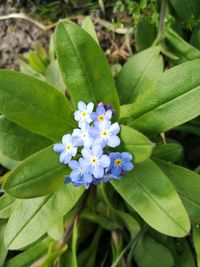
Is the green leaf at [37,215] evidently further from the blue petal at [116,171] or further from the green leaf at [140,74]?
the green leaf at [140,74]

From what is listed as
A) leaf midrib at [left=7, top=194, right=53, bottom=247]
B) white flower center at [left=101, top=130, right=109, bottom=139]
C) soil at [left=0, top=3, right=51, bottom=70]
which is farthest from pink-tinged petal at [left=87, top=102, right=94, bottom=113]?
soil at [left=0, top=3, right=51, bottom=70]

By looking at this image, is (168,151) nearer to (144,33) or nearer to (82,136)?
(82,136)

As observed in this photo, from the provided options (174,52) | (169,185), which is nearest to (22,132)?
(169,185)

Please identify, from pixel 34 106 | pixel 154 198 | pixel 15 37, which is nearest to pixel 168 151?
pixel 154 198

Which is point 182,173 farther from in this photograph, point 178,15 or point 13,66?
point 13,66

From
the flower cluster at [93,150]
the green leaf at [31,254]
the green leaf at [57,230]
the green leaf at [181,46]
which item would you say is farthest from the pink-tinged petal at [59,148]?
the green leaf at [181,46]

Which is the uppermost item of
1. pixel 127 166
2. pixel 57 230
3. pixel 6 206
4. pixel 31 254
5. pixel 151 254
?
pixel 127 166
